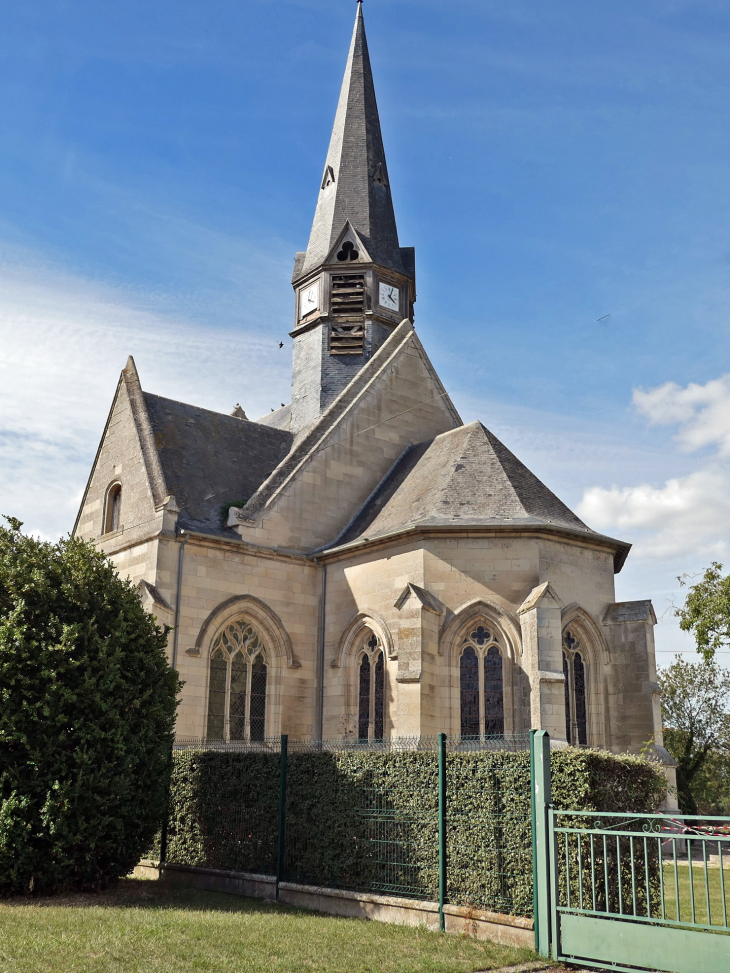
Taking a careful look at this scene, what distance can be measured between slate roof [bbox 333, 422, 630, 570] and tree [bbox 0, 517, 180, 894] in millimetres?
6987

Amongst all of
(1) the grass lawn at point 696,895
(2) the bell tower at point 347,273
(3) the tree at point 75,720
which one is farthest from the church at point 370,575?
(3) the tree at point 75,720

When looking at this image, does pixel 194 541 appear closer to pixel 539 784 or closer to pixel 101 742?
pixel 101 742

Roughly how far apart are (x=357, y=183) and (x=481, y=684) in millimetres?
17207

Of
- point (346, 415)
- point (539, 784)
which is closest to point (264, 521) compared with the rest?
point (346, 415)

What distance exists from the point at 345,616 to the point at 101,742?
27.7 ft

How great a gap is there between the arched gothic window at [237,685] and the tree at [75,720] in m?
5.85

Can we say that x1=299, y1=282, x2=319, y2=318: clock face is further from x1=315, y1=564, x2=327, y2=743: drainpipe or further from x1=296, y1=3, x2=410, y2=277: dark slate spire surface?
x1=315, y1=564, x2=327, y2=743: drainpipe

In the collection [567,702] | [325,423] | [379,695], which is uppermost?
[325,423]

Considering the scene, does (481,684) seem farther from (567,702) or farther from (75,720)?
(75,720)

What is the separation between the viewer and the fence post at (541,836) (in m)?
8.78

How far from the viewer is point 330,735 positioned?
19125mm

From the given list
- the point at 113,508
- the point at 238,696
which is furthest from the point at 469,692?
the point at 113,508

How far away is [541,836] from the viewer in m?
9.02

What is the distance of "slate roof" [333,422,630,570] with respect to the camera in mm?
18016
